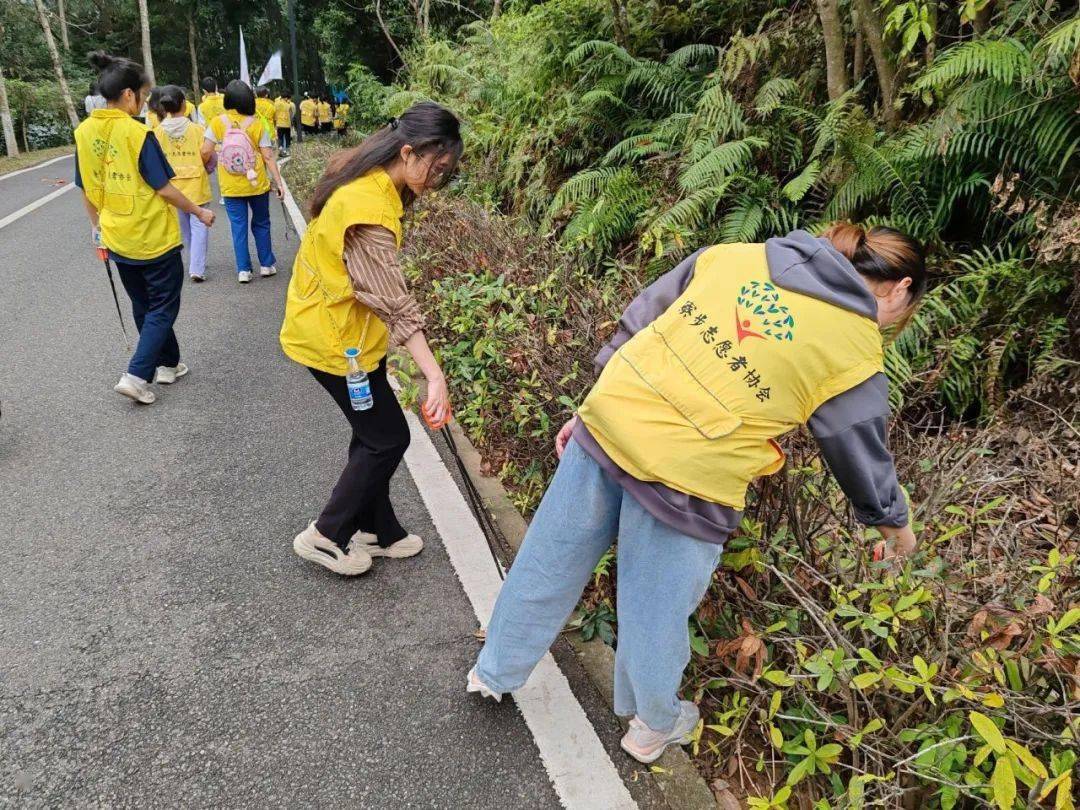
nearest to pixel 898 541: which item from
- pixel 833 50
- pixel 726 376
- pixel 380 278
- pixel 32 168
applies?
pixel 726 376

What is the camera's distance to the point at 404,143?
8.00 ft

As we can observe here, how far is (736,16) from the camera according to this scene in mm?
6652

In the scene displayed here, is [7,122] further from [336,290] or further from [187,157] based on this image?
[336,290]

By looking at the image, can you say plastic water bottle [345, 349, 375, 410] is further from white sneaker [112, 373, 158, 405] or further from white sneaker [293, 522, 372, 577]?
white sneaker [112, 373, 158, 405]

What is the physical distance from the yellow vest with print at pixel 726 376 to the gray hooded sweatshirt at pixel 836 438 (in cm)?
3

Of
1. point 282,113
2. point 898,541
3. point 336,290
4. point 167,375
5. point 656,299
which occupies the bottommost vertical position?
point 282,113

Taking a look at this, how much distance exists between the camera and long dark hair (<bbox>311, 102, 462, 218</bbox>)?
243cm

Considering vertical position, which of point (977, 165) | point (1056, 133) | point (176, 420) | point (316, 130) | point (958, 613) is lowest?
point (316, 130)

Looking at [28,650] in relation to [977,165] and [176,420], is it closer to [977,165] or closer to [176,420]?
[176,420]

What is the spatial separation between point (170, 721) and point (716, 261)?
89.2 inches

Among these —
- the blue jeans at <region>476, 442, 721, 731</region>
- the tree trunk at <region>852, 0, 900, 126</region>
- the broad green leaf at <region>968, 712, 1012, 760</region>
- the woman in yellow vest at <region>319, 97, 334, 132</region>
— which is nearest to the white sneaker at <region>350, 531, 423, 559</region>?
the blue jeans at <region>476, 442, 721, 731</region>

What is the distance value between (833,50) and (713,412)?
4549 mm

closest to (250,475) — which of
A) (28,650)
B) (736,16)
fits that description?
(28,650)

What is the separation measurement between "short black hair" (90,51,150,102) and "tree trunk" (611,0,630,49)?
4.43 m
